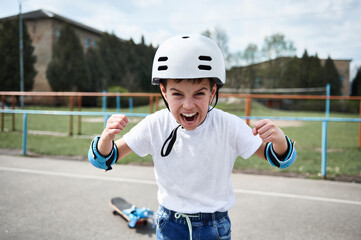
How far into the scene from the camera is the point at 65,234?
3057 millimetres

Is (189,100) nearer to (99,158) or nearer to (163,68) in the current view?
(163,68)

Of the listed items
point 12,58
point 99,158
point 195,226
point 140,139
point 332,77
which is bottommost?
point 195,226

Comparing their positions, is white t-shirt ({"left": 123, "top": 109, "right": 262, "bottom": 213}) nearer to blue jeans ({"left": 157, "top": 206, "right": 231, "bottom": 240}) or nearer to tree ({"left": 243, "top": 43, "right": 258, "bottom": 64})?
blue jeans ({"left": 157, "top": 206, "right": 231, "bottom": 240})

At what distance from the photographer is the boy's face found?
60.4 inches

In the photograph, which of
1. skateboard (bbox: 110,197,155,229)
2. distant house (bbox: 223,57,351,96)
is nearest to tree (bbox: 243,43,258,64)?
distant house (bbox: 223,57,351,96)

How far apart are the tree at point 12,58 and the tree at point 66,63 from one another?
2.18 m

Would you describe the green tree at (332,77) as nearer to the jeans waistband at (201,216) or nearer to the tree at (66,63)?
the tree at (66,63)

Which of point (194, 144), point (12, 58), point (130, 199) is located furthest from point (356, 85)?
point (194, 144)

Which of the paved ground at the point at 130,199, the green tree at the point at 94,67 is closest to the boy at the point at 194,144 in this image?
the paved ground at the point at 130,199

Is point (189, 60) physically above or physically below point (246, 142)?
above

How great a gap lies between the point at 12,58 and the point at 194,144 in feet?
113

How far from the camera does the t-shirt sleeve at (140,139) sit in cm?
171

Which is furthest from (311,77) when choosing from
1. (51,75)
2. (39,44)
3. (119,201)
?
(119,201)

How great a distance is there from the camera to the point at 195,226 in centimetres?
156
